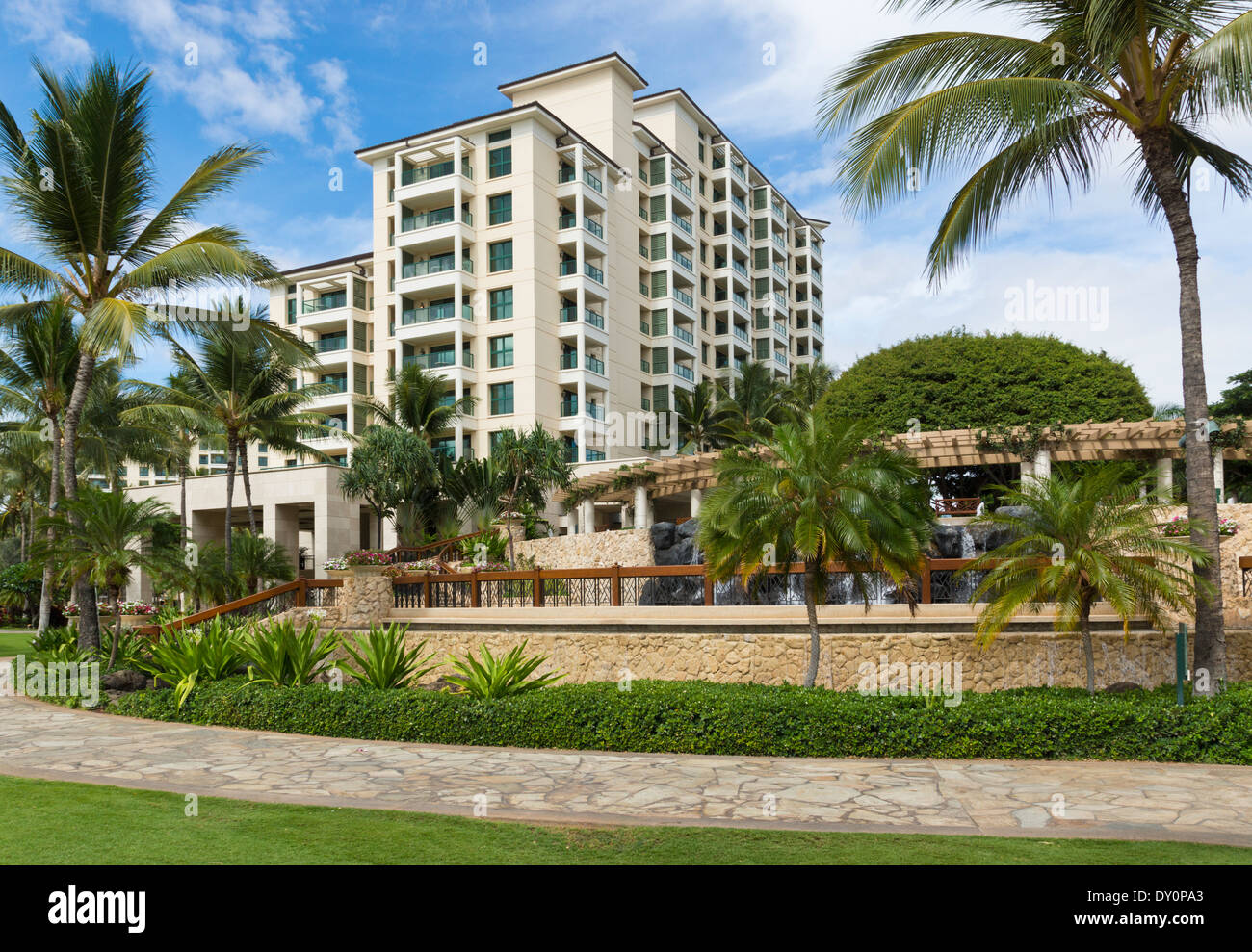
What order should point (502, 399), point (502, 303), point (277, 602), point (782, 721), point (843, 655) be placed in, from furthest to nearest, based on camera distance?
point (502, 303), point (502, 399), point (277, 602), point (843, 655), point (782, 721)

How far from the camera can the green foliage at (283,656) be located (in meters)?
13.6

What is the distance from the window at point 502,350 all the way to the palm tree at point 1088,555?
117ft

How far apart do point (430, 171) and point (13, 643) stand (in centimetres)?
2864

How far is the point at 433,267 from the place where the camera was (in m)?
46.4

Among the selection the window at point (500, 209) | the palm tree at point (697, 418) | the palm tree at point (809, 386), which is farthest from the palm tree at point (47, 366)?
the palm tree at point (809, 386)

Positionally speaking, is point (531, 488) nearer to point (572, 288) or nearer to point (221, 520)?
point (572, 288)

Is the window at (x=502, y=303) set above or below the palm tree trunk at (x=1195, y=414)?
above

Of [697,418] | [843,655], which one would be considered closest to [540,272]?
[697,418]

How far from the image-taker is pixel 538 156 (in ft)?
149

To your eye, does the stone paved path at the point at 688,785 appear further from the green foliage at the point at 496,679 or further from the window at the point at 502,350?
the window at the point at 502,350

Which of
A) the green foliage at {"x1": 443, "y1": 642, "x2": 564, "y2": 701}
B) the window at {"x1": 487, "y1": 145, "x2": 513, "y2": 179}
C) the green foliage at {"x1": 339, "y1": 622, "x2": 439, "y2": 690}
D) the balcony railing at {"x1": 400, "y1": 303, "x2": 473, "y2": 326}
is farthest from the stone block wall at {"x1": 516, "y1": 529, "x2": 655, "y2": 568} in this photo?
the window at {"x1": 487, "y1": 145, "x2": 513, "y2": 179}

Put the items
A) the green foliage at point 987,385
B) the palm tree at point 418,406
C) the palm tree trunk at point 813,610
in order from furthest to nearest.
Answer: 1. the palm tree at point 418,406
2. the green foliage at point 987,385
3. the palm tree trunk at point 813,610

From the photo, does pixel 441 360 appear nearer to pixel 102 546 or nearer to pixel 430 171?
pixel 430 171
